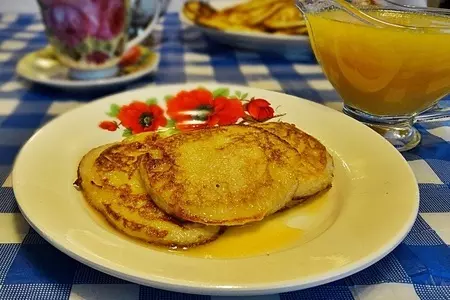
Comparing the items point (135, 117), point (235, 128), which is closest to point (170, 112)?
point (135, 117)

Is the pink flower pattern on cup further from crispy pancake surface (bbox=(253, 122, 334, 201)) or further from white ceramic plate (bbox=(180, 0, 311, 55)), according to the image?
crispy pancake surface (bbox=(253, 122, 334, 201))

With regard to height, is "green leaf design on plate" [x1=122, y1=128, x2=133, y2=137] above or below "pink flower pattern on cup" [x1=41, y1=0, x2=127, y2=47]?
below

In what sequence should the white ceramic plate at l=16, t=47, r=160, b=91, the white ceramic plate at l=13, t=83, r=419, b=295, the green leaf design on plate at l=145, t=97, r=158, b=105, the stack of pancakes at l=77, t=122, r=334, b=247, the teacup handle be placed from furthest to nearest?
the teacup handle, the white ceramic plate at l=16, t=47, r=160, b=91, the green leaf design on plate at l=145, t=97, r=158, b=105, the stack of pancakes at l=77, t=122, r=334, b=247, the white ceramic plate at l=13, t=83, r=419, b=295

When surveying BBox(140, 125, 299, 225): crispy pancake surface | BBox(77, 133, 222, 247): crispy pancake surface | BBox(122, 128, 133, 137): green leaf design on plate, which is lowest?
BBox(122, 128, 133, 137): green leaf design on plate

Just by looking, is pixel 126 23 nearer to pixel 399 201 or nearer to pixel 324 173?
pixel 324 173

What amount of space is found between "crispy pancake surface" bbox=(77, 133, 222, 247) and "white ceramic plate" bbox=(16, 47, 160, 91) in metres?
0.47

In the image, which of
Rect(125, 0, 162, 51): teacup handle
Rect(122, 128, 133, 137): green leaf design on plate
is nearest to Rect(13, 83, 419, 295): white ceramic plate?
Rect(122, 128, 133, 137): green leaf design on plate

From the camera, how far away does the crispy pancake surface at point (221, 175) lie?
0.66 metres

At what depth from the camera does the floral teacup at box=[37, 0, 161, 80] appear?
127 cm

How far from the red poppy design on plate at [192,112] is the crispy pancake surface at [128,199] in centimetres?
15

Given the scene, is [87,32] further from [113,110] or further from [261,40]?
[261,40]

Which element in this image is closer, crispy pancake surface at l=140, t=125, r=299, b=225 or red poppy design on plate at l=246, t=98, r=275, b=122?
crispy pancake surface at l=140, t=125, r=299, b=225

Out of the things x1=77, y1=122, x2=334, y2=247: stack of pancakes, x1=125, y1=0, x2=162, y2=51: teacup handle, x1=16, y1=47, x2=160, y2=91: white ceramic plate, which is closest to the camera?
x1=77, y1=122, x2=334, y2=247: stack of pancakes

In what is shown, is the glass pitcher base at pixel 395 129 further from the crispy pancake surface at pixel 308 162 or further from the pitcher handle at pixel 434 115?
the crispy pancake surface at pixel 308 162
